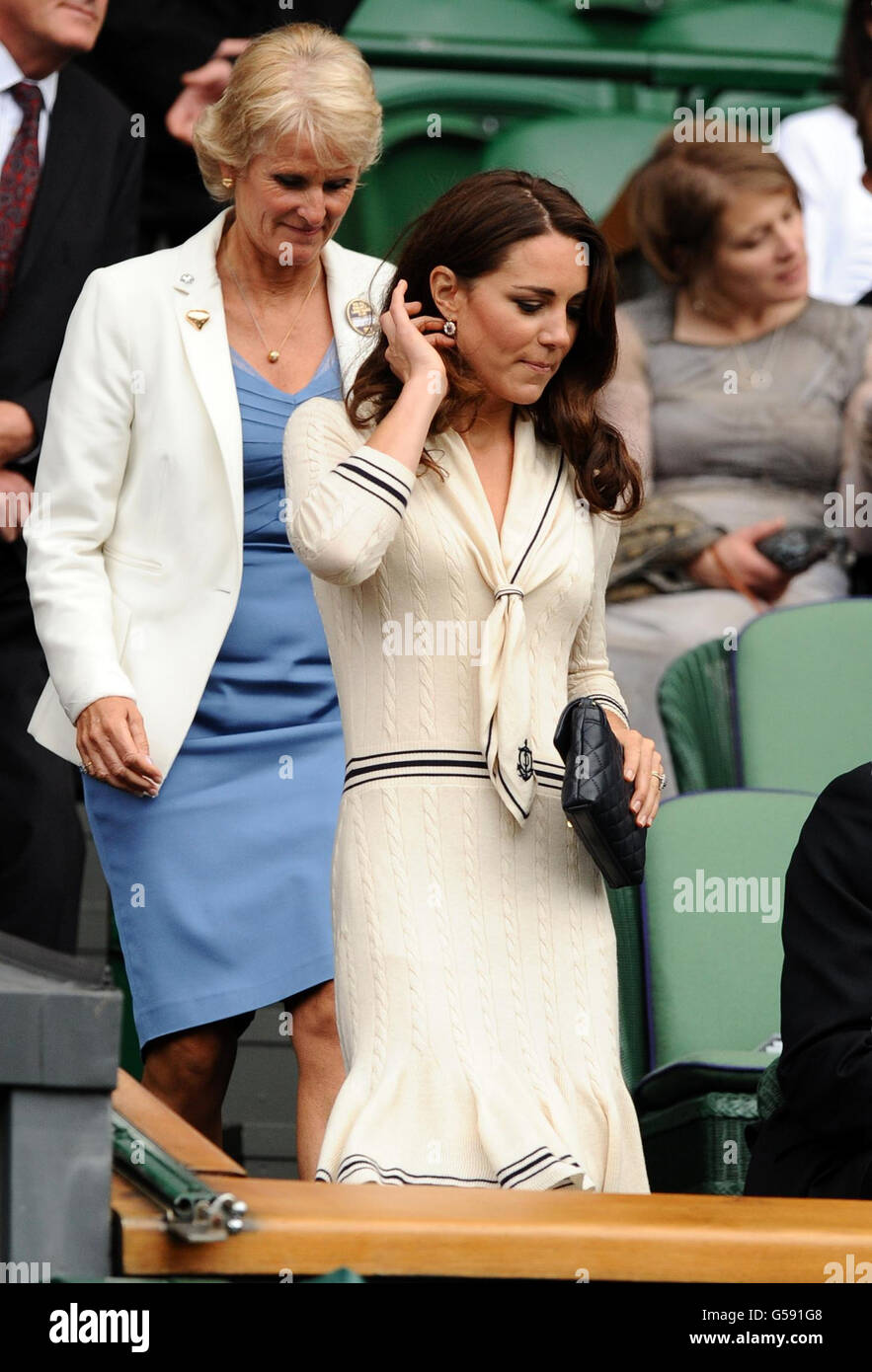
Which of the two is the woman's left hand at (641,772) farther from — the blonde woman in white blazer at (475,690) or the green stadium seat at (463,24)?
the green stadium seat at (463,24)

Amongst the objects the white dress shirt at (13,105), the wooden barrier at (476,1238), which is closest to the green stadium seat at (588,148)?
the white dress shirt at (13,105)

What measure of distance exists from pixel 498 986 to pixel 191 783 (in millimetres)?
871

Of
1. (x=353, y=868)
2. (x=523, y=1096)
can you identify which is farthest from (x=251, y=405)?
(x=523, y=1096)

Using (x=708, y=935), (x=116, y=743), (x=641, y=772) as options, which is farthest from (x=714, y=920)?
(x=641, y=772)

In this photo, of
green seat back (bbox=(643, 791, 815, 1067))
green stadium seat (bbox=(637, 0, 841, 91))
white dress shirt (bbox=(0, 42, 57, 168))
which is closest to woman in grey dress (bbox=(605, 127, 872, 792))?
green stadium seat (bbox=(637, 0, 841, 91))

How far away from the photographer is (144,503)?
11.5 feet

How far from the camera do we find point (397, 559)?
2.85 metres

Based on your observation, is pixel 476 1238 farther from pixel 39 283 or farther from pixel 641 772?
pixel 39 283

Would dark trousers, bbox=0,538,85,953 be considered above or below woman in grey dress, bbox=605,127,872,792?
below

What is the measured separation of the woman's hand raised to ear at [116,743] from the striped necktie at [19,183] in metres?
1.68

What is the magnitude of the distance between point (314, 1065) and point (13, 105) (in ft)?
8.13

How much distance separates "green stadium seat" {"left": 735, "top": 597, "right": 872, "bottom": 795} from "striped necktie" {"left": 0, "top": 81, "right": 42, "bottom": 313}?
1.72 metres

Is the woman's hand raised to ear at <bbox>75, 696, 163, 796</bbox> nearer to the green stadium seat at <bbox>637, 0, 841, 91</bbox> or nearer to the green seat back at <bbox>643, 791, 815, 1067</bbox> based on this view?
the green seat back at <bbox>643, 791, 815, 1067</bbox>

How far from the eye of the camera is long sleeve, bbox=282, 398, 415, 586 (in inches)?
107
